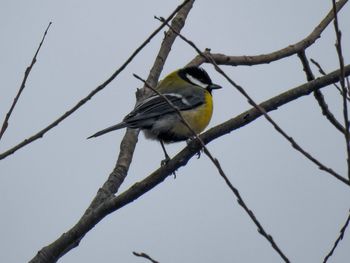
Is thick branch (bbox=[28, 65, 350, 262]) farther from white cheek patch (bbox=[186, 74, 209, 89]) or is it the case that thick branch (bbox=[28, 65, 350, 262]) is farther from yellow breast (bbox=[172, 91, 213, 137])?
white cheek patch (bbox=[186, 74, 209, 89])

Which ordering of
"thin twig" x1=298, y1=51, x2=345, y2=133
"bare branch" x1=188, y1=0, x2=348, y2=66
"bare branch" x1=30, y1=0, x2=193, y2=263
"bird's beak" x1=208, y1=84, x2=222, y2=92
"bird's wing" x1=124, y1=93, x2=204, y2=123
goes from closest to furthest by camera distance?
"thin twig" x1=298, y1=51, x2=345, y2=133 → "bare branch" x1=30, y1=0, x2=193, y2=263 → "bare branch" x1=188, y1=0, x2=348, y2=66 → "bird's wing" x1=124, y1=93, x2=204, y2=123 → "bird's beak" x1=208, y1=84, x2=222, y2=92

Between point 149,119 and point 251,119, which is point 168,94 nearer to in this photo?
point 149,119

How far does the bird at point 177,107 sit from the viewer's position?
19.8ft

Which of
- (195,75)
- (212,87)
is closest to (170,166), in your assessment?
(195,75)

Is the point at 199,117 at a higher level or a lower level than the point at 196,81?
lower

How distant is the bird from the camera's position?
604cm

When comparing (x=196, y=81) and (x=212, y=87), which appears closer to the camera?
(x=196, y=81)

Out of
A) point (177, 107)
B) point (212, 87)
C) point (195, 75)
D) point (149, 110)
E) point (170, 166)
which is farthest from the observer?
point (212, 87)

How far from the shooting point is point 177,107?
6.30m

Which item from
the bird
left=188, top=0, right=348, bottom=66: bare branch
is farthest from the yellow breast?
left=188, top=0, right=348, bottom=66: bare branch

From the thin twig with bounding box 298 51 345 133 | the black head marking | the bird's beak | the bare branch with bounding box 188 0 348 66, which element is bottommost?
the thin twig with bounding box 298 51 345 133

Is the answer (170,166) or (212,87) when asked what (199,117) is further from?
(170,166)

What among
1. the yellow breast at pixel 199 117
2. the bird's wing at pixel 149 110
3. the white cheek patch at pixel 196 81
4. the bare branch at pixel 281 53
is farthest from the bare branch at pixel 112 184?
the white cheek patch at pixel 196 81

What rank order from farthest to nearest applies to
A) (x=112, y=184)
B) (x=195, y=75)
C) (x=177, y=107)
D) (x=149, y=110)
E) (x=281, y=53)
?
(x=195, y=75) → (x=177, y=107) → (x=149, y=110) → (x=281, y=53) → (x=112, y=184)
